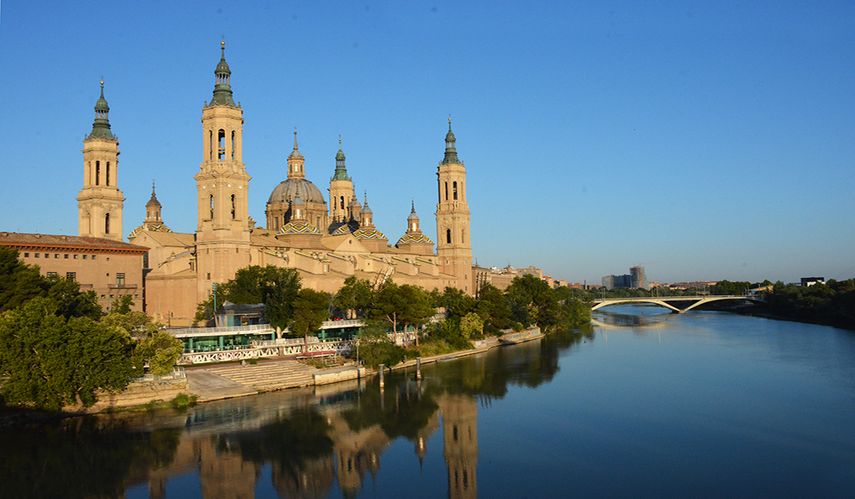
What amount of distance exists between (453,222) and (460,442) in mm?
50772

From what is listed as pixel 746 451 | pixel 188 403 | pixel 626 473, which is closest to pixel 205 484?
pixel 188 403

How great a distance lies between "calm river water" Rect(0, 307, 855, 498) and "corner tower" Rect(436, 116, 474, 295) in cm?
3513

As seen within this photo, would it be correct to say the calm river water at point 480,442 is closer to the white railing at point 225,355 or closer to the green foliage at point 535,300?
the white railing at point 225,355

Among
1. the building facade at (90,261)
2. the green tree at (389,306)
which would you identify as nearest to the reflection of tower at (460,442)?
the green tree at (389,306)

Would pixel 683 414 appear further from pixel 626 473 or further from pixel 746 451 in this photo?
pixel 626 473

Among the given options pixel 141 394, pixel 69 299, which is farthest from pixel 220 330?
pixel 141 394

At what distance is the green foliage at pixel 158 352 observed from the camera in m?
31.8

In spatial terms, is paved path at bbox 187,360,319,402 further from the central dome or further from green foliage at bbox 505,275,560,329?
the central dome

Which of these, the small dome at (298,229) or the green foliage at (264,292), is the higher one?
the small dome at (298,229)

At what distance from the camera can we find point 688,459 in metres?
25.0

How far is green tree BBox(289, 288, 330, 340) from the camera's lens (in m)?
42.3

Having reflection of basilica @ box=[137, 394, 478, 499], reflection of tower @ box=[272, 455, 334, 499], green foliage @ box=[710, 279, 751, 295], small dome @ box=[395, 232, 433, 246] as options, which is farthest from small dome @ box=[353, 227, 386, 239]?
green foliage @ box=[710, 279, 751, 295]

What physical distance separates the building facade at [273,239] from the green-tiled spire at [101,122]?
2.31m

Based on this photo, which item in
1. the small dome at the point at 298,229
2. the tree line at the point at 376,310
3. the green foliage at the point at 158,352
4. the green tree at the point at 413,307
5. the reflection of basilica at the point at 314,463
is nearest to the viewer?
the reflection of basilica at the point at 314,463
